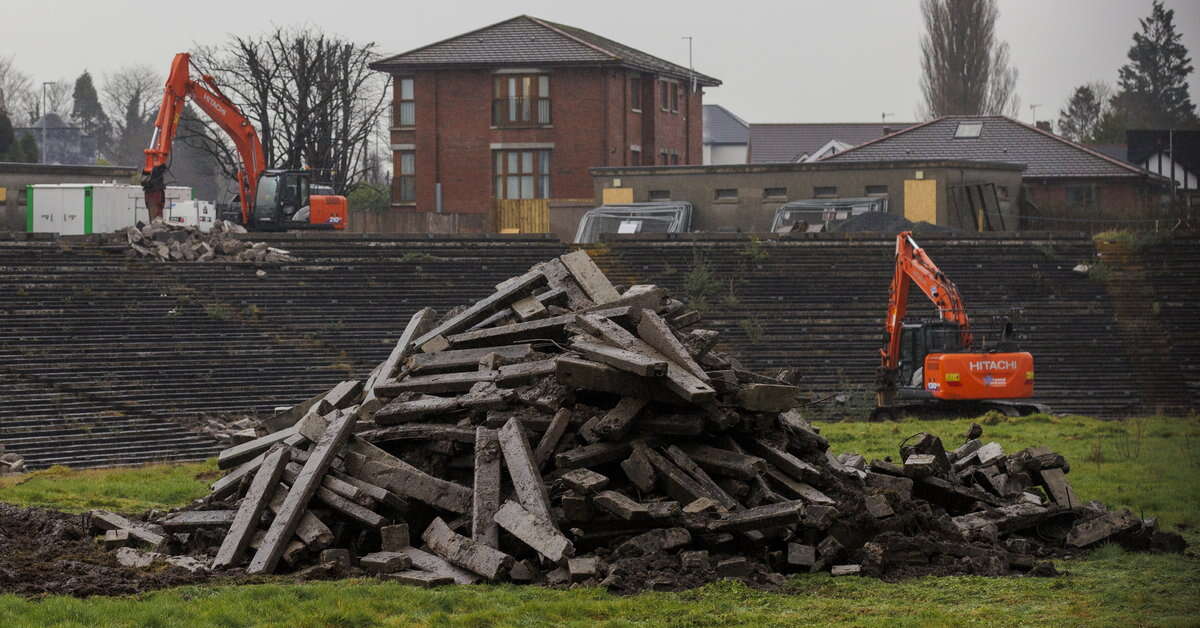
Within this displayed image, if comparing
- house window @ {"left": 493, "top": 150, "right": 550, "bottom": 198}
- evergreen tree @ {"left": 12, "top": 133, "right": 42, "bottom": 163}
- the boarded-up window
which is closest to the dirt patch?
house window @ {"left": 493, "top": 150, "right": 550, "bottom": 198}

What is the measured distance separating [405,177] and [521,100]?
19.7ft

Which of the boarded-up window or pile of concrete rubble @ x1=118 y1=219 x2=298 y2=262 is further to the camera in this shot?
the boarded-up window

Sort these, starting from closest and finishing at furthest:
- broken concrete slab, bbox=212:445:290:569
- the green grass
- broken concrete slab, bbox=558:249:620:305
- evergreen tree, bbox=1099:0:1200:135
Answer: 1. evergreen tree, bbox=1099:0:1200:135
2. broken concrete slab, bbox=212:445:290:569
3. broken concrete slab, bbox=558:249:620:305
4. the green grass

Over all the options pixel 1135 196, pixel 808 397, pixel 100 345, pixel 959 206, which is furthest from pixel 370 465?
pixel 1135 196

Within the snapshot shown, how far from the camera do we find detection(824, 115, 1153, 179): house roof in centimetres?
5847

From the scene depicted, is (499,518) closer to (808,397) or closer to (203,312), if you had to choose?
(808,397)

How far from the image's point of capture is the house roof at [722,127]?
9862 centimetres

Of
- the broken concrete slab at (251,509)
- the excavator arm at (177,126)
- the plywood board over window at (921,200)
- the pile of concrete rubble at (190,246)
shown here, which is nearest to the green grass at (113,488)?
the broken concrete slab at (251,509)

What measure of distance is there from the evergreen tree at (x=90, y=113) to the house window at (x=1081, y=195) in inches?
3364

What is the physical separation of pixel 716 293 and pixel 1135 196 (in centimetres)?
2548

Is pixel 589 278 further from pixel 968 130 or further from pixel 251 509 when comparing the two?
pixel 968 130

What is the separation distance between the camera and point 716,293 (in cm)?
3875

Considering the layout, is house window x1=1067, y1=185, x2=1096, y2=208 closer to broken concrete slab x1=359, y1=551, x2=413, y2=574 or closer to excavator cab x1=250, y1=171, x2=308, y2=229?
excavator cab x1=250, y1=171, x2=308, y2=229

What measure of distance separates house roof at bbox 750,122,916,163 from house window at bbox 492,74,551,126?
80.0ft
